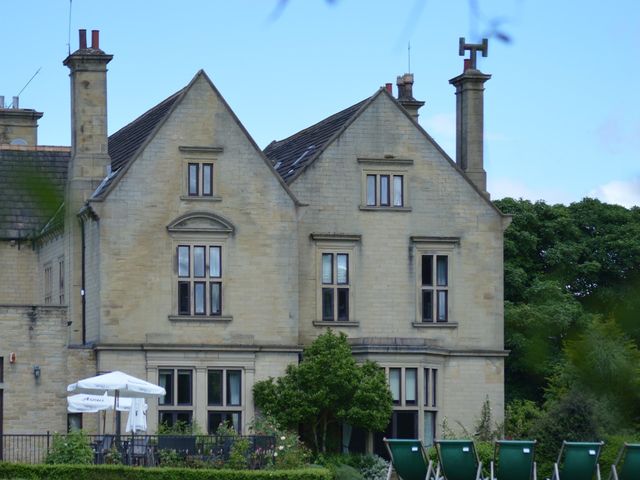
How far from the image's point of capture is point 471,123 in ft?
133

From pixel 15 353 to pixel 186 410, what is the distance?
4.25 meters

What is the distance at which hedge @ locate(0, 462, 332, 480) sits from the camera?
27.8 meters

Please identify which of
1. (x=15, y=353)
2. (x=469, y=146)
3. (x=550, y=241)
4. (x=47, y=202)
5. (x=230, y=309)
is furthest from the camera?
(x=550, y=241)

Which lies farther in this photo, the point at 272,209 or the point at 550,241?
the point at 550,241

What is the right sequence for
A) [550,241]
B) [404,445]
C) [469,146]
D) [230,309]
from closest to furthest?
[404,445] < [230,309] < [469,146] < [550,241]

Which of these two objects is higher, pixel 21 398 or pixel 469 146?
pixel 469 146

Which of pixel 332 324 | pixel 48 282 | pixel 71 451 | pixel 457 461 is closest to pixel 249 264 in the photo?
pixel 332 324

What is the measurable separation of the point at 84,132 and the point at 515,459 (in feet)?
50.7

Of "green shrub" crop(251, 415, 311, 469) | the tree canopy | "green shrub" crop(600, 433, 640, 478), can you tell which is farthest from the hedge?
"green shrub" crop(600, 433, 640, 478)

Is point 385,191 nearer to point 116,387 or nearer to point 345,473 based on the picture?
point 345,473

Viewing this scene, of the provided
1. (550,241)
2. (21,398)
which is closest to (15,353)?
(21,398)

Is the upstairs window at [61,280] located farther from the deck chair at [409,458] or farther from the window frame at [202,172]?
the deck chair at [409,458]

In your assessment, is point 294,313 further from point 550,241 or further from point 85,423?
point 550,241

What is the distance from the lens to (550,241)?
50094 millimetres
